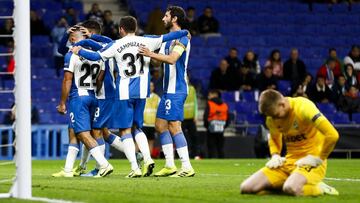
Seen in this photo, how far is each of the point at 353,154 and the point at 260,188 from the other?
1385cm

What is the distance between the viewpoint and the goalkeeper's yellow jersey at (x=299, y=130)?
895 cm

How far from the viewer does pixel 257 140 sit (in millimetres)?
22344

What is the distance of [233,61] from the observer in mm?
23984

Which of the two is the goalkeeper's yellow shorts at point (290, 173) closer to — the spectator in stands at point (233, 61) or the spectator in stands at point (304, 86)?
the spectator in stands at point (304, 86)

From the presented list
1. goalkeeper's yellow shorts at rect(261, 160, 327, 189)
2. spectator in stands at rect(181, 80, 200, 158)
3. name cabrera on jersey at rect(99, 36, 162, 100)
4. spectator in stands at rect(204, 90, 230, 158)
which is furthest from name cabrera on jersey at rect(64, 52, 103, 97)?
spectator in stands at rect(204, 90, 230, 158)

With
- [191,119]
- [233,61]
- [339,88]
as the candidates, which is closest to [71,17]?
[233,61]

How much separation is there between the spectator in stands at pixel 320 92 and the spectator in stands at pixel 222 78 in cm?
207

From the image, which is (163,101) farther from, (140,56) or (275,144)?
(275,144)

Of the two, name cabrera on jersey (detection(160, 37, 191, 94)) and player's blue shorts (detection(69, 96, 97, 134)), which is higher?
name cabrera on jersey (detection(160, 37, 191, 94))

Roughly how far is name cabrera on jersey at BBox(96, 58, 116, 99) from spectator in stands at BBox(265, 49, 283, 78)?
1192cm

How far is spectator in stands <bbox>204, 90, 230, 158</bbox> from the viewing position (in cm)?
2177

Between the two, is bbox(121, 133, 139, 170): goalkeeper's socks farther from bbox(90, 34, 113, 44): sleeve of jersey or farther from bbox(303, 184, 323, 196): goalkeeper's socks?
bbox(303, 184, 323, 196): goalkeeper's socks

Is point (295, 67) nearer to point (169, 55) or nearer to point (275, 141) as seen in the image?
point (169, 55)

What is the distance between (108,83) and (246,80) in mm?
11874
